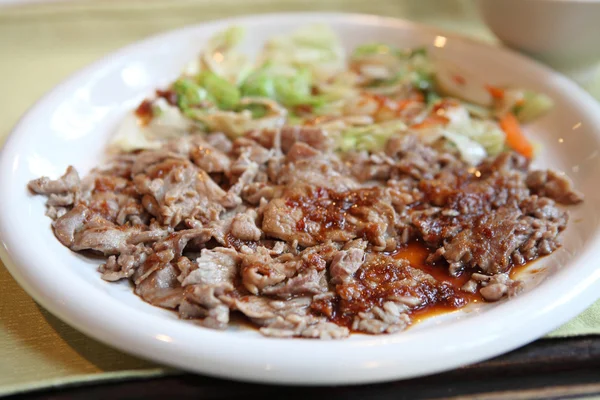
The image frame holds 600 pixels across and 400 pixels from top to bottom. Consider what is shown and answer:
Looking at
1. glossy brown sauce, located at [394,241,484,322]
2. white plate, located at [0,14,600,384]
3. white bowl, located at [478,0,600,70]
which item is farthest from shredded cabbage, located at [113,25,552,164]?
glossy brown sauce, located at [394,241,484,322]

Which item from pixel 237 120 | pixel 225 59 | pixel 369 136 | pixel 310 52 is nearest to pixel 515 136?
pixel 369 136

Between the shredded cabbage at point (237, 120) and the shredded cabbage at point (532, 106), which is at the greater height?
the shredded cabbage at point (237, 120)

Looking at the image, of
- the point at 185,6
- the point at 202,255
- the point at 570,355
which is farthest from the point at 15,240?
the point at 185,6

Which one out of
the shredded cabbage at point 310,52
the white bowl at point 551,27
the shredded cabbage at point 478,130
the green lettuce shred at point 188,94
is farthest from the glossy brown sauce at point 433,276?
the white bowl at point 551,27

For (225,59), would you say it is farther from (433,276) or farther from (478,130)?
(433,276)

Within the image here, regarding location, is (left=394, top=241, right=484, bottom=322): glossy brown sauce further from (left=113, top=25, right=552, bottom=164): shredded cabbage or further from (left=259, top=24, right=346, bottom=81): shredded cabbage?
(left=259, top=24, right=346, bottom=81): shredded cabbage

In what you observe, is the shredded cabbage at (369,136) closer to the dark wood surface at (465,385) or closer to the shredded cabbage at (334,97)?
the shredded cabbage at (334,97)

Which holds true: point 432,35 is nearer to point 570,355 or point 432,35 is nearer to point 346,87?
point 346,87
